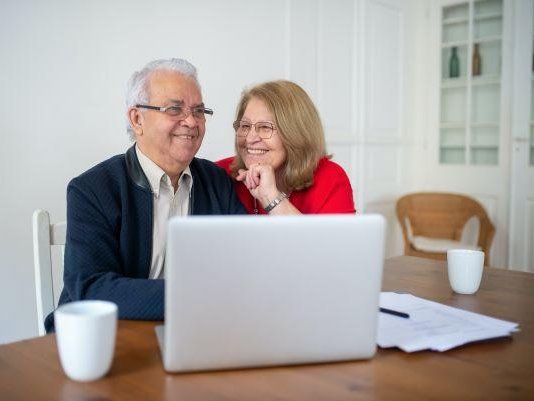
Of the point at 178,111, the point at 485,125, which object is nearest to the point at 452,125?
the point at 485,125

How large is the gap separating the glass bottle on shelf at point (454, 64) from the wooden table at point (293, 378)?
369 centimetres

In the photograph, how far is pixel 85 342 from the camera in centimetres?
79

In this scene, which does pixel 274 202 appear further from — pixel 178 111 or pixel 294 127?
pixel 178 111

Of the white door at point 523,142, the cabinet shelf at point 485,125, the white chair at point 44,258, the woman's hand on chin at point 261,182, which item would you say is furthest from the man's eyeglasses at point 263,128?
the cabinet shelf at point 485,125

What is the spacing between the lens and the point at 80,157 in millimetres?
2514

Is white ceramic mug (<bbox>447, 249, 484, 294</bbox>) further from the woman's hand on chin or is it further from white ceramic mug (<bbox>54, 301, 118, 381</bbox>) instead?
white ceramic mug (<bbox>54, 301, 118, 381</bbox>)

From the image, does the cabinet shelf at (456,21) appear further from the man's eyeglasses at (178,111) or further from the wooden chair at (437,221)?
the man's eyeglasses at (178,111)

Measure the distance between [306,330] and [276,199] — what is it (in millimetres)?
1004

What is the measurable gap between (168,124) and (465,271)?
86 cm

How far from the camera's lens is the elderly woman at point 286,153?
1912 mm

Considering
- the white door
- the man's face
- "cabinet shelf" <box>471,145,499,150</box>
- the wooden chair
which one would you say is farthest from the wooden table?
"cabinet shelf" <box>471,145,499,150</box>

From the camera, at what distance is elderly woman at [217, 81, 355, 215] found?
1.91 metres

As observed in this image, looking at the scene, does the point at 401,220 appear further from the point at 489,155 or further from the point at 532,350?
the point at 532,350

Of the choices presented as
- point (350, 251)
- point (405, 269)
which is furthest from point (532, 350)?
point (405, 269)
